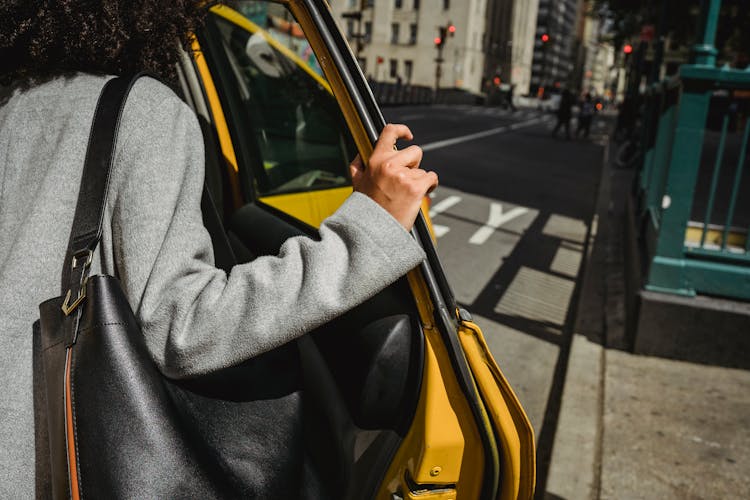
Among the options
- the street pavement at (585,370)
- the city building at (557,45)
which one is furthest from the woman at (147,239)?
the city building at (557,45)

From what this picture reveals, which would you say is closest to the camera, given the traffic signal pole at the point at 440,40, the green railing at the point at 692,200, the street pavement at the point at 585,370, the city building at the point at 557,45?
the street pavement at the point at 585,370

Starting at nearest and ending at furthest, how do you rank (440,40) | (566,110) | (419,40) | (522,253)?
(522,253) → (566,110) → (440,40) → (419,40)

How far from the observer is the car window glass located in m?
2.75

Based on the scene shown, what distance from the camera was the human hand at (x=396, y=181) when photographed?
1232mm

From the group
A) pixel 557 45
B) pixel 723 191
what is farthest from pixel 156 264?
pixel 557 45

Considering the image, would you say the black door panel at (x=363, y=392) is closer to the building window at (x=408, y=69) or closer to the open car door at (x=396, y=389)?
the open car door at (x=396, y=389)

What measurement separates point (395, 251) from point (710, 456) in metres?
2.54

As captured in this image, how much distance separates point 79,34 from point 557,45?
17863 cm

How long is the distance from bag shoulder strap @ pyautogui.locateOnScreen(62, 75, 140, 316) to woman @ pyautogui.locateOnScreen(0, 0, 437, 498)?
2 centimetres

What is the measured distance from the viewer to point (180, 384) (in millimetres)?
1232

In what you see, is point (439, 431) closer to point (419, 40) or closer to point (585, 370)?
point (585, 370)

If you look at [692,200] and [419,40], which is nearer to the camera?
[692,200]

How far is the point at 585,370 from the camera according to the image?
3.92m

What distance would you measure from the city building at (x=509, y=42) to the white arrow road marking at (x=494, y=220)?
7654 centimetres
